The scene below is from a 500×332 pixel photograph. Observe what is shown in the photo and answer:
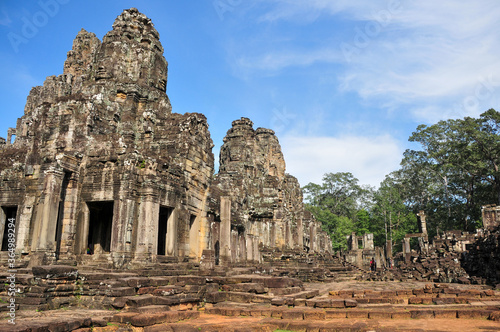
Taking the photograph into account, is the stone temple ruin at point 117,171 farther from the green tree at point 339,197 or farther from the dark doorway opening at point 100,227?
the green tree at point 339,197

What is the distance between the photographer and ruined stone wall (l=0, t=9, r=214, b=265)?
41.7ft

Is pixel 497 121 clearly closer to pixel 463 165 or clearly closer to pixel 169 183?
pixel 463 165

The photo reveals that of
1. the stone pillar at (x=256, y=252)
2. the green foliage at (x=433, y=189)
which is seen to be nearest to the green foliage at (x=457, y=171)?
the green foliage at (x=433, y=189)

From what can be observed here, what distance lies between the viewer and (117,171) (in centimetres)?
1307

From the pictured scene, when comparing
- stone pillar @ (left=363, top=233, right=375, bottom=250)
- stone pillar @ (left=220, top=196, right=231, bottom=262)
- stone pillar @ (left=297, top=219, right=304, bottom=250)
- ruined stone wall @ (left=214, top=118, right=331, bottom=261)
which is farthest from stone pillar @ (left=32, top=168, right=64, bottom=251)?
stone pillar @ (left=363, top=233, right=375, bottom=250)

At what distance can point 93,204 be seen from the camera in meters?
14.3

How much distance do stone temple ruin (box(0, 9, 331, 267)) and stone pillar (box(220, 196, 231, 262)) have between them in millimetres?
46

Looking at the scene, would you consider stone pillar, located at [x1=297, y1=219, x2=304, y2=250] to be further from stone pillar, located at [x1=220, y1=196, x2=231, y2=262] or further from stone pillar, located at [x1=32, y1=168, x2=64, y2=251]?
stone pillar, located at [x1=32, y1=168, x2=64, y2=251]

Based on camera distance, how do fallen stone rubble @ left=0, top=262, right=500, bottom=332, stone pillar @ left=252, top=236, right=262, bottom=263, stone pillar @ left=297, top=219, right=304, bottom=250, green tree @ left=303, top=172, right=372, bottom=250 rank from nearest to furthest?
fallen stone rubble @ left=0, top=262, right=500, bottom=332
stone pillar @ left=252, top=236, right=262, bottom=263
stone pillar @ left=297, top=219, right=304, bottom=250
green tree @ left=303, top=172, right=372, bottom=250

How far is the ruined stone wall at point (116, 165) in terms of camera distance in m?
12.7

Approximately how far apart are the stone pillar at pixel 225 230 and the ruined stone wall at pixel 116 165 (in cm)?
94

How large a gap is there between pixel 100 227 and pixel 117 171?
3.30 metres

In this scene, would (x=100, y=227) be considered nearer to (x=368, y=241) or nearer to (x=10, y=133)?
(x=10, y=133)

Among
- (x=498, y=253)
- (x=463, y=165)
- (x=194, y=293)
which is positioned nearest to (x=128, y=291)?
(x=194, y=293)
